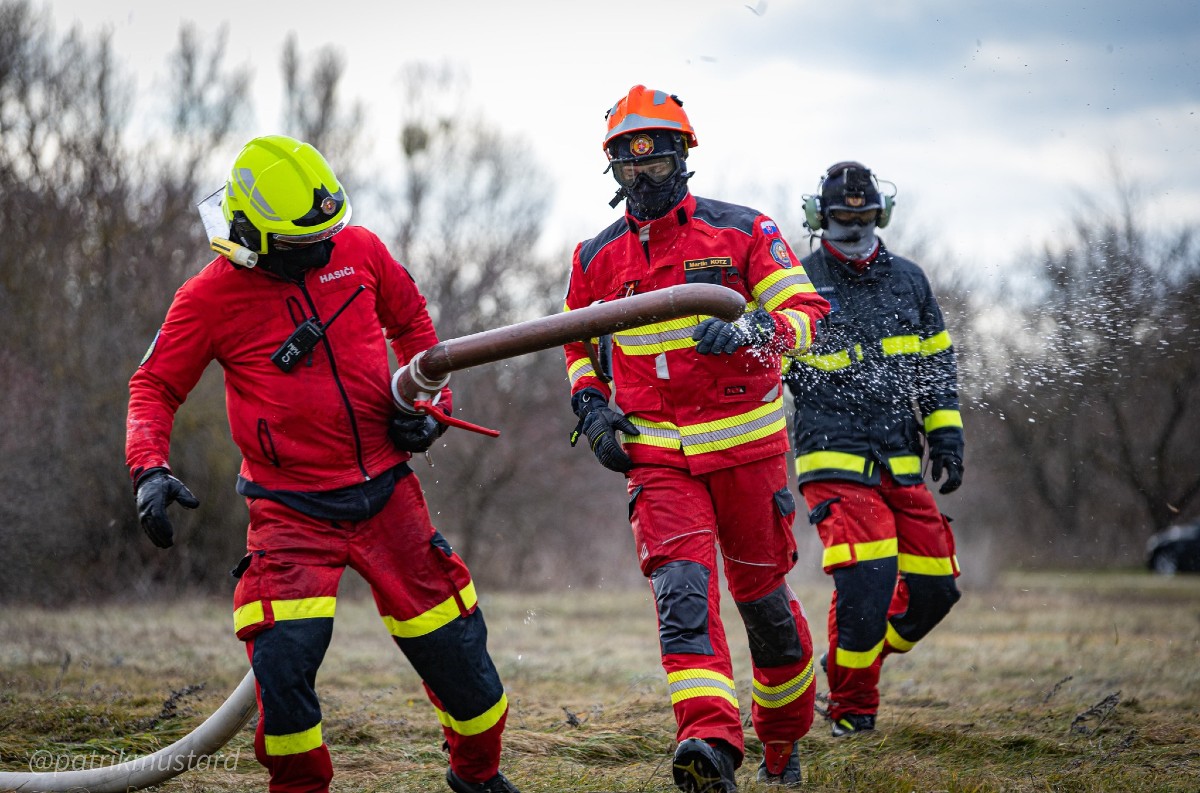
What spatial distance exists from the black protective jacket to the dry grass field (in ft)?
4.36

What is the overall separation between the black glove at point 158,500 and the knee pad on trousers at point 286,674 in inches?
18.4

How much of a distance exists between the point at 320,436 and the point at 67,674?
4294 millimetres

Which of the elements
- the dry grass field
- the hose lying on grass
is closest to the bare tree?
the dry grass field

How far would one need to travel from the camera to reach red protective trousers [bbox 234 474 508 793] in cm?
434

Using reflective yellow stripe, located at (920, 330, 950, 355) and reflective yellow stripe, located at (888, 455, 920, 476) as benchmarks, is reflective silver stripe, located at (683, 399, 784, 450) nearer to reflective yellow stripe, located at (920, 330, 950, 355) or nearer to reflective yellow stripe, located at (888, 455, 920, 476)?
reflective yellow stripe, located at (888, 455, 920, 476)

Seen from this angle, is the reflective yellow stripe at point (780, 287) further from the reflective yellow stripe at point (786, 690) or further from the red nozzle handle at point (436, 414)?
the reflective yellow stripe at point (786, 690)

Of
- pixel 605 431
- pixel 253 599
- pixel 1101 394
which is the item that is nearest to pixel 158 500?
pixel 253 599

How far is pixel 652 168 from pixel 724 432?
1.06 m

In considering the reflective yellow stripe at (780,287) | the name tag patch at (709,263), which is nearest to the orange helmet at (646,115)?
the name tag patch at (709,263)

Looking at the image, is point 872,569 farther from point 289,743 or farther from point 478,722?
point 289,743

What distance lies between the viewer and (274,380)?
458cm

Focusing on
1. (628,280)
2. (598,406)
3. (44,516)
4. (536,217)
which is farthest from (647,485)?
(536,217)

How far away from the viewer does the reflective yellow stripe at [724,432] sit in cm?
496

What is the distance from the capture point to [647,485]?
4988 mm
